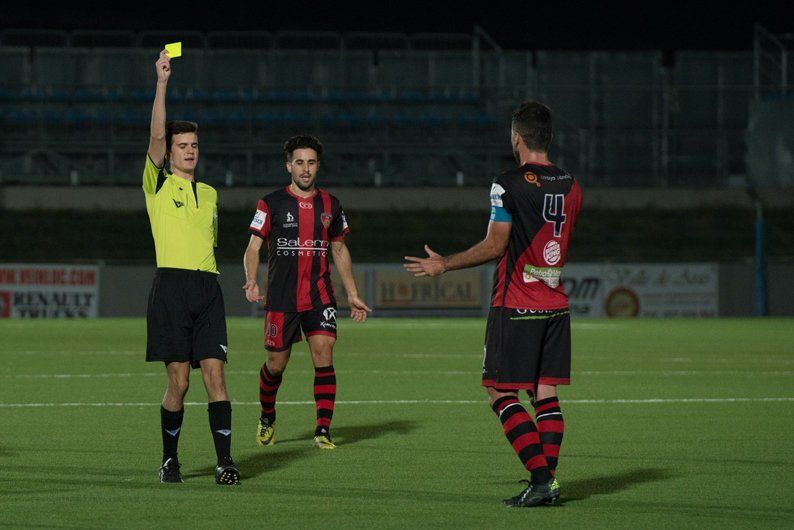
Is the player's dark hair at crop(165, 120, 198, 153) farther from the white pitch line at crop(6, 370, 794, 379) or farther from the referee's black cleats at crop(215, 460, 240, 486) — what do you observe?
the white pitch line at crop(6, 370, 794, 379)

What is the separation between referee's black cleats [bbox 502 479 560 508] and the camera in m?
6.64

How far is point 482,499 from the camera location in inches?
276

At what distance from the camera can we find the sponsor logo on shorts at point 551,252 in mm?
6852

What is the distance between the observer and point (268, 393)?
9.52m

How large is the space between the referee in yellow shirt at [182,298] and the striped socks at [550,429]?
1.77 m

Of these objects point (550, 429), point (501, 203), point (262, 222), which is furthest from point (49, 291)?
point (501, 203)

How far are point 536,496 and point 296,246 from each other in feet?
11.6

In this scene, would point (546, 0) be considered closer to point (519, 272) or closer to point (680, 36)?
point (680, 36)

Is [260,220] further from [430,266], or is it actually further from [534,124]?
[534,124]

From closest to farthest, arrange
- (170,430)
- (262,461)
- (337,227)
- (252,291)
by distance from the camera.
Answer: (170,430) < (262,461) < (252,291) < (337,227)

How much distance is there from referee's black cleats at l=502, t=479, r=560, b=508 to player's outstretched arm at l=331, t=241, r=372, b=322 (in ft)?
8.91

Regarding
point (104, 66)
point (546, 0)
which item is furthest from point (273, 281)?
point (546, 0)

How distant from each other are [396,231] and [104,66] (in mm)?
13306

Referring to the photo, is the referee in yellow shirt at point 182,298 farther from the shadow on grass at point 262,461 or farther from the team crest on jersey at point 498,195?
the team crest on jersey at point 498,195
